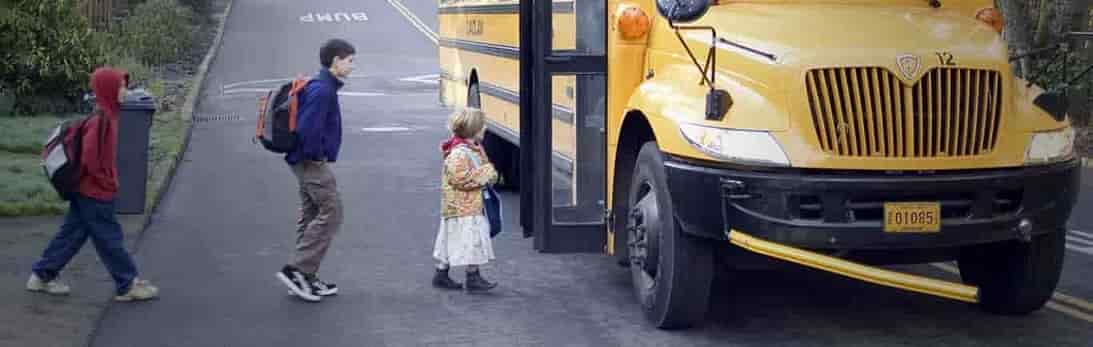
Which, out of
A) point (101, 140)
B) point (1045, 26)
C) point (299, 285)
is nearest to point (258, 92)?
point (1045, 26)

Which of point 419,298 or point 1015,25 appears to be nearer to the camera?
point 419,298

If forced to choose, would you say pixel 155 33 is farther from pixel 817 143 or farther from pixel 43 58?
pixel 817 143

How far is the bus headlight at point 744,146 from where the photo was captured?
7215 mm

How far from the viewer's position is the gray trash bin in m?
11.5

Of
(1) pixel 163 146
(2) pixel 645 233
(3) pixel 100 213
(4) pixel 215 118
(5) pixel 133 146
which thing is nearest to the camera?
(2) pixel 645 233

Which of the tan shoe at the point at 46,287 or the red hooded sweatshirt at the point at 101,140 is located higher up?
the red hooded sweatshirt at the point at 101,140

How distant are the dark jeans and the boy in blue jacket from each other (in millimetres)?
888

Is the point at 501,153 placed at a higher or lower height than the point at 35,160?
higher

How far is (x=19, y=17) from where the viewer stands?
18641 mm

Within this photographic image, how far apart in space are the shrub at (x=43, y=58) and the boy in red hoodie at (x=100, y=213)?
10.2 meters

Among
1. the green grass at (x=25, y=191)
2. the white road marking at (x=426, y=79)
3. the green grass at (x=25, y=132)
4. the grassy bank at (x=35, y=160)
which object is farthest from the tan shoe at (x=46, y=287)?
the white road marking at (x=426, y=79)

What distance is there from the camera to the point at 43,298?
8.95 meters

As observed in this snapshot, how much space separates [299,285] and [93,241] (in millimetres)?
1151

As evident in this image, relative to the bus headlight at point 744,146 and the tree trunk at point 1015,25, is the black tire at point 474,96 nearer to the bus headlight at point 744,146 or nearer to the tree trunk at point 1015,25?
the bus headlight at point 744,146
